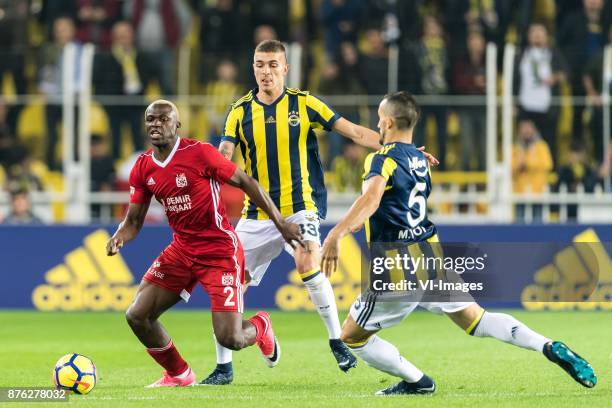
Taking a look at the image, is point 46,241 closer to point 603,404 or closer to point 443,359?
point 443,359

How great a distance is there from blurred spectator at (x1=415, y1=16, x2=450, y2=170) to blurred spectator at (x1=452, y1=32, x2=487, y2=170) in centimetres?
18

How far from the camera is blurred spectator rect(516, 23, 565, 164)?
52.6ft

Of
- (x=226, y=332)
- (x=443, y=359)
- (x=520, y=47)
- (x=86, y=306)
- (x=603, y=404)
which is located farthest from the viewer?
(x=520, y=47)

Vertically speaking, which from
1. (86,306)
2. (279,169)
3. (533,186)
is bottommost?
(86,306)

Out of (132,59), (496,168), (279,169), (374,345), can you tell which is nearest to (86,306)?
(132,59)

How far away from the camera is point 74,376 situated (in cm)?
841

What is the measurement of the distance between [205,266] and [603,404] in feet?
8.85

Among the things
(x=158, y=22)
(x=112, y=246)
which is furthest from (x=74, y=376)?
(x=158, y=22)

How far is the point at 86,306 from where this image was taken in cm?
1520

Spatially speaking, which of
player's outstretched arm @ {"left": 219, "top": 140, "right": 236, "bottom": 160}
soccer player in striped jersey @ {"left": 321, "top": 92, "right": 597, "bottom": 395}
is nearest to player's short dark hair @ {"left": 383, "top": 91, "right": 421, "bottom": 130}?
soccer player in striped jersey @ {"left": 321, "top": 92, "right": 597, "bottom": 395}

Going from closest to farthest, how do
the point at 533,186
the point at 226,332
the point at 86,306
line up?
the point at 226,332, the point at 86,306, the point at 533,186

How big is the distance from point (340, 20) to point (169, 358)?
10755mm

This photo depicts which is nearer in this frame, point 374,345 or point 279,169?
point 374,345

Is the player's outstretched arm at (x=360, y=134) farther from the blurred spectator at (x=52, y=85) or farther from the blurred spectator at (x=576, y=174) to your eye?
the blurred spectator at (x=52, y=85)
